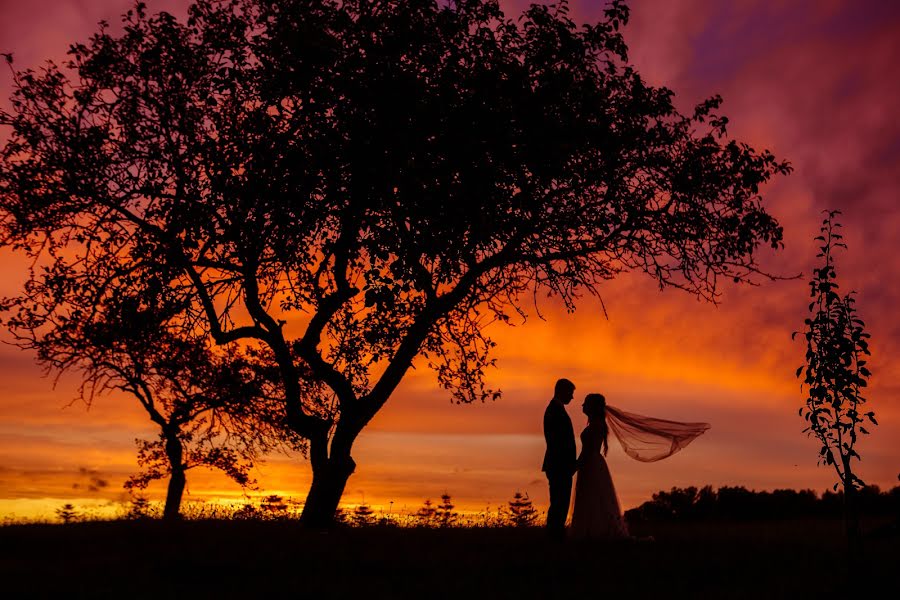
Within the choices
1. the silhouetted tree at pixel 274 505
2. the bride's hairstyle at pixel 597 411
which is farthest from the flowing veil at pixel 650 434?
the silhouetted tree at pixel 274 505

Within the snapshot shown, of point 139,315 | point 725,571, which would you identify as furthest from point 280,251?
point 725,571

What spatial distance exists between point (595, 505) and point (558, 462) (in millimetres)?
1511

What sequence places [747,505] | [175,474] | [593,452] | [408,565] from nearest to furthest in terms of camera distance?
[408,565]
[593,452]
[747,505]
[175,474]

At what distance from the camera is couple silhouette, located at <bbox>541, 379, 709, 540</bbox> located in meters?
17.9

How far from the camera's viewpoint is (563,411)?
18.1 metres

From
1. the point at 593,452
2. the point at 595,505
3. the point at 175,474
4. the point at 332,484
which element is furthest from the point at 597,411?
the point at 175,474

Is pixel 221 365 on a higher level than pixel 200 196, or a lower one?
lower

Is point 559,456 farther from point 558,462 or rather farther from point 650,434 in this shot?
point 650,434

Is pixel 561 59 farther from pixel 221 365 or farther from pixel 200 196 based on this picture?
pixel 221 365

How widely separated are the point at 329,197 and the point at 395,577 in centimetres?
936

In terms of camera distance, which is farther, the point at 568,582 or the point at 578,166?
the point at 578,166

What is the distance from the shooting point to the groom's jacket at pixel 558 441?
17.8 meters

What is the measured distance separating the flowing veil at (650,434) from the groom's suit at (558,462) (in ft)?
7.07

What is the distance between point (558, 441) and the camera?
17.9 metres
